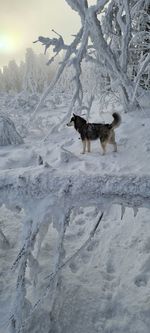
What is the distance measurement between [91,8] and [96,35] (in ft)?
2.65

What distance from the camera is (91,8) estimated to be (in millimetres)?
4188

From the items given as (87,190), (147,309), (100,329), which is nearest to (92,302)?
(100,329)

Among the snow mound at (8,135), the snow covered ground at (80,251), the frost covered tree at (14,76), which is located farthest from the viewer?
the frost covered tree at (14,76)

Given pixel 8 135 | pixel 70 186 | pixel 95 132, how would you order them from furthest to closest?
pixel 8 135 < pixel 95 132 < pixel 70 186

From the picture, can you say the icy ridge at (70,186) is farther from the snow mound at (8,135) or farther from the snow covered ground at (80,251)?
the snow mound at (8,135)

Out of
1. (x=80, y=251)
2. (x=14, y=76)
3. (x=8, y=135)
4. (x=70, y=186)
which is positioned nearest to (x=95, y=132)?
(x=8, y=135)

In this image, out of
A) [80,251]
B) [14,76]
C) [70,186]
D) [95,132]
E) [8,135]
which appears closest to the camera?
[70,186]

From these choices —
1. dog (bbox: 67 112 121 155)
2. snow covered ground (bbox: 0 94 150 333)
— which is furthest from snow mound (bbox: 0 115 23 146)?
snow covered ground (bbox: 0 94 150 333)

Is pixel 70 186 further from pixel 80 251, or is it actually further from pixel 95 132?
pixel 95 132

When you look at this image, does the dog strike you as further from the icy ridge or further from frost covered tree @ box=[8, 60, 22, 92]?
frost covered tree @ box=[8, 60, 22, 92]

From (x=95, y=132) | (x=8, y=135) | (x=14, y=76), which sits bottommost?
(x=8, y=135)

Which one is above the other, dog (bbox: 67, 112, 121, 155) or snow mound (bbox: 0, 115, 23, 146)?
dog (bbox: 67, 112, 121, 155)

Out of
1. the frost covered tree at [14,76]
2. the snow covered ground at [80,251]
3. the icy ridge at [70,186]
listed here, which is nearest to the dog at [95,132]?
the snow covered ground at [80,251]

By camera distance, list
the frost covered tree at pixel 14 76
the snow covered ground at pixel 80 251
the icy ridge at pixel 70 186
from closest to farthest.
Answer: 1. the icy ridge at pixel 70 186
2. the snow covered ground at pixel 80 251
3. the frost covered tree at pixel 14 76
